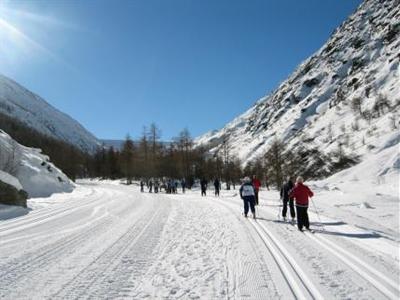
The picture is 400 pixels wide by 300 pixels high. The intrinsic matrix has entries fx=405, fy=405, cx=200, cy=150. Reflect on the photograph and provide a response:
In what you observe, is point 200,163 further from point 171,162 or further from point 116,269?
point 116,269

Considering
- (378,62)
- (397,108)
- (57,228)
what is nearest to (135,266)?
(57,228)

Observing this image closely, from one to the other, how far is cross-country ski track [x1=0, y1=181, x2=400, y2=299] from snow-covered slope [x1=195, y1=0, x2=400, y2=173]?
4947 cm

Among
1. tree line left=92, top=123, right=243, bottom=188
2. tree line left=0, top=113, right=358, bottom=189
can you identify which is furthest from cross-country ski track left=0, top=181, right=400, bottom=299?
tree line left=92, top=123, right=243, bottom=188

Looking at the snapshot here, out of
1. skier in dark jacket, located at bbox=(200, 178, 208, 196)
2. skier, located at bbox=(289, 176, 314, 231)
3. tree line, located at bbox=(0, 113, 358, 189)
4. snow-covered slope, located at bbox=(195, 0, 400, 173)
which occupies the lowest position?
skier, located at bbox=(289, 176, 314, 231)

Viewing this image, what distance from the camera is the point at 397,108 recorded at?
227 ft

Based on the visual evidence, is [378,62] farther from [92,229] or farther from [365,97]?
[92,229]

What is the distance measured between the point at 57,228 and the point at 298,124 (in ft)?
465

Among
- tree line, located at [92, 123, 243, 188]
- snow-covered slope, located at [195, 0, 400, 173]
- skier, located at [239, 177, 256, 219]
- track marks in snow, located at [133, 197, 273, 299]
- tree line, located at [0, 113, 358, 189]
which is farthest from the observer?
snow-covered slope, located at [195, 0, 400, 173]

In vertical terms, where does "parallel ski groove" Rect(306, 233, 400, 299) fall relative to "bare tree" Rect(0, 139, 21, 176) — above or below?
below

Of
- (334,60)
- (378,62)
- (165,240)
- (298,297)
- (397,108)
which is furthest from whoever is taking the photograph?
(334,60)

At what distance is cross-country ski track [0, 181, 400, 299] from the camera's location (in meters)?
6.12

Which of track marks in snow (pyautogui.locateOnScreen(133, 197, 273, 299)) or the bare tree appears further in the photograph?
the bare tree

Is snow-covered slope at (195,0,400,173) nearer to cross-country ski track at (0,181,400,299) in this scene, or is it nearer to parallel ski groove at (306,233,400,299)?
cross-country ski track at (0,181,400,299)

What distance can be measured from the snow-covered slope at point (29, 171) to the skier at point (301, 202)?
918 inches
